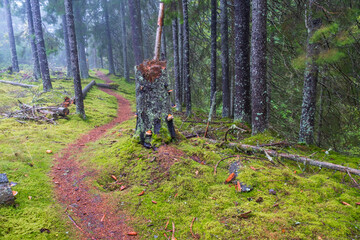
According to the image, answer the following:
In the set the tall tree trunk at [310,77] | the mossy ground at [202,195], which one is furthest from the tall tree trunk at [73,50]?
the tall tree trunk at [310,77]

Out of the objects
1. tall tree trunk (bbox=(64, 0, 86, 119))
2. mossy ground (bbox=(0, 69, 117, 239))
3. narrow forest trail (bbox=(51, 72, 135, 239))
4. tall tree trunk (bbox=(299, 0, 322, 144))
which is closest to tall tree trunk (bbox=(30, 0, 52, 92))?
mossy ground (bbox=(0, 69, 117, 239))

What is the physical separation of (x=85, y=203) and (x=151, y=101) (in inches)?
94.9

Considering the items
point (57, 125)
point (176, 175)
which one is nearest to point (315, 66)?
point (176, 175)

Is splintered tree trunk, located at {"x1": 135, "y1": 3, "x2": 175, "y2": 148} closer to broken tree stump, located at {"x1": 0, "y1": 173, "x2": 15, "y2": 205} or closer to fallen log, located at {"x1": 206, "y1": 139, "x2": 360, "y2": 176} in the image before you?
fallen log, located at {"x1": 206, "y1": 139, "x2": 360, "y2": 176}

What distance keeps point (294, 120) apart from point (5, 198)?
35.0 ft

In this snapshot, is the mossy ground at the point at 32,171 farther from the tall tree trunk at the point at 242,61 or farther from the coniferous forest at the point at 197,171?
the tall tree trunk at the point at 242,61

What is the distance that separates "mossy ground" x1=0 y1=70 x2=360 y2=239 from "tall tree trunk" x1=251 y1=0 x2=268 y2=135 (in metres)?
0.74

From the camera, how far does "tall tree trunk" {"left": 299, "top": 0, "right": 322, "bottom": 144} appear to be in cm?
483

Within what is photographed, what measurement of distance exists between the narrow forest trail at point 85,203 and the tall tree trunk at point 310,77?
194 inches

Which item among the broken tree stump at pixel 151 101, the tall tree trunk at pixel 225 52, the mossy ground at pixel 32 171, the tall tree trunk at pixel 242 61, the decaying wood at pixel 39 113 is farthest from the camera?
the tall tree trunk at pixel 225 52

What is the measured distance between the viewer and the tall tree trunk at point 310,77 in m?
4.83

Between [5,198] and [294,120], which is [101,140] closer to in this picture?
[5,198]

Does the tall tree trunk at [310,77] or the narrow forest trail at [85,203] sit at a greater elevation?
the tall tree trunk at [310,77]

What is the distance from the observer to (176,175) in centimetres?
364
